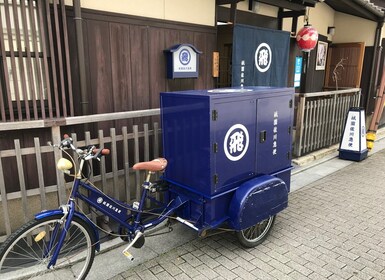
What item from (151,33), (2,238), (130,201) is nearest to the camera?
(2,238)

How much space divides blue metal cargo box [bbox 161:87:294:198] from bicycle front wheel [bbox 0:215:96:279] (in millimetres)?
1307

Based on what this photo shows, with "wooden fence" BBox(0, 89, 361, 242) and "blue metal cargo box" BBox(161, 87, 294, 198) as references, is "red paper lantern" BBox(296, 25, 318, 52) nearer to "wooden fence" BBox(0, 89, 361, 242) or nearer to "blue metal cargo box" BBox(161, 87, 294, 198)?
"wooden fence" BBox(0, 89, 361, 242)

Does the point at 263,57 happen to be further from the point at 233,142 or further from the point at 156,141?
the point at 233,142

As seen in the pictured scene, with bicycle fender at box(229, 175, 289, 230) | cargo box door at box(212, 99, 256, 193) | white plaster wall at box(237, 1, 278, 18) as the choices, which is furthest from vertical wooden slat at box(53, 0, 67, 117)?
white plaster wall at box(237, 1, 278, 18)

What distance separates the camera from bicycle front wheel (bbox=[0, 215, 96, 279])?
2.85 metres

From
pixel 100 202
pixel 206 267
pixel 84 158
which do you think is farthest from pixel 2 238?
pixel 206 267

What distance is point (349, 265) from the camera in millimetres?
3613

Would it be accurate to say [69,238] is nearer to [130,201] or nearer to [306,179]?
[130,201]

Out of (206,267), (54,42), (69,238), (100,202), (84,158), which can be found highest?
(54,42)

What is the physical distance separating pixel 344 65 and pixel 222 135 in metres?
9.62

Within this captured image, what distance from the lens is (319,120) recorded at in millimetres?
7859

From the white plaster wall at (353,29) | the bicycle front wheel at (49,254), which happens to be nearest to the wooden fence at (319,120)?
the white plaster wall at (353,29)

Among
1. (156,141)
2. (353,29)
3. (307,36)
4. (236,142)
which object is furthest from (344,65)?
(236,142)

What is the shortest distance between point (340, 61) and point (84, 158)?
34.9 ft
